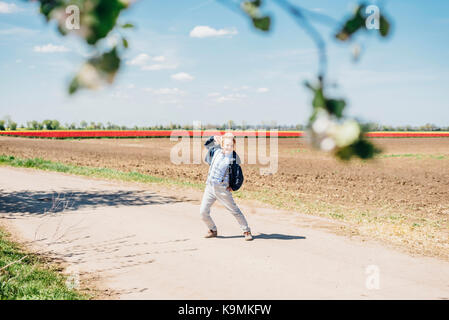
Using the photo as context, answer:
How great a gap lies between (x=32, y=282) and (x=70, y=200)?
25.3ft

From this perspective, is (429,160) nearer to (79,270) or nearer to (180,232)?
(180,232)

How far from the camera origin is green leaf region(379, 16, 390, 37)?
3.29ft

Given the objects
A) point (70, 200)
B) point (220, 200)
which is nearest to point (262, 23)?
point (220, 200)

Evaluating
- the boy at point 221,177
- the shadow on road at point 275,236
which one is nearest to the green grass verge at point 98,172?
the shadow on road at point 275,236

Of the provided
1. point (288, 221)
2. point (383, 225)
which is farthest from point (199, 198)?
point (383, 225)

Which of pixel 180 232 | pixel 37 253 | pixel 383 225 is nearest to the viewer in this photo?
pixel 37 253

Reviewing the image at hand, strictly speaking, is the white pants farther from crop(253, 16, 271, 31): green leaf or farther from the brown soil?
crop(253, 16, 271, 31): green leaf

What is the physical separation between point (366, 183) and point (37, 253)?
16.5 m

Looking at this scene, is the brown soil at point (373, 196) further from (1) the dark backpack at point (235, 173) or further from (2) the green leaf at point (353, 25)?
(1) the dark backpack at point (235, 173)

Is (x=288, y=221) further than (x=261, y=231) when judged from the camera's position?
Yes

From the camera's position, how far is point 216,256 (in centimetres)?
733

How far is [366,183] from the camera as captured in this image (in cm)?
2036

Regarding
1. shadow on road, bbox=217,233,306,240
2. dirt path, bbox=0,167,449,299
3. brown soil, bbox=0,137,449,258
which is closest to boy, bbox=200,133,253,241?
shadow on road, bbox=217,233,306,240
